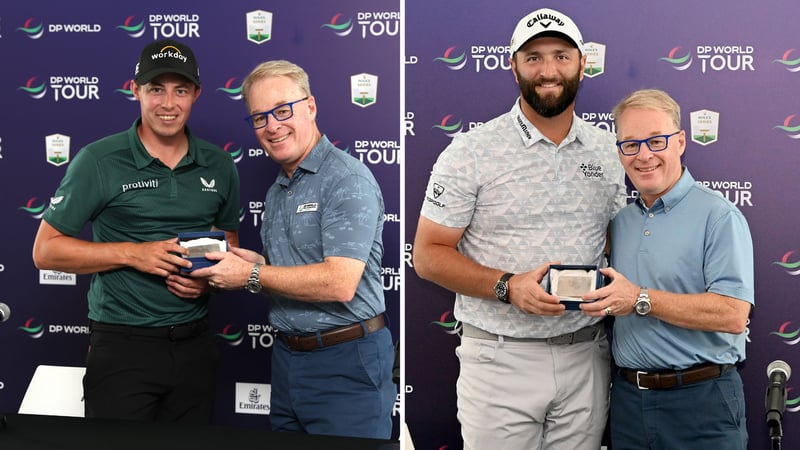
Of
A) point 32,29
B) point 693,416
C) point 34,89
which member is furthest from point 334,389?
point 32,29

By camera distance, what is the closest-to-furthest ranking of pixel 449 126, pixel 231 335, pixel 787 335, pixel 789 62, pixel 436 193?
1. pixel 436 193
2. pixel 789 62
3. pixel 787 335
4. pixel 449 126
5. pixel 231 335

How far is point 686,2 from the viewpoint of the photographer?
7.43ft

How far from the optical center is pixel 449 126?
2465mm

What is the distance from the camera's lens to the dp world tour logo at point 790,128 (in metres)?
2.28

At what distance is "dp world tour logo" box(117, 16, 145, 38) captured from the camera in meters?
3.04

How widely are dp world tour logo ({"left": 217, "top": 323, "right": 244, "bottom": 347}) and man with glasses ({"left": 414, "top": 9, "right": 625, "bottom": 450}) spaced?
1301 mm

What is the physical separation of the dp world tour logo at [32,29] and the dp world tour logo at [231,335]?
4.81ft

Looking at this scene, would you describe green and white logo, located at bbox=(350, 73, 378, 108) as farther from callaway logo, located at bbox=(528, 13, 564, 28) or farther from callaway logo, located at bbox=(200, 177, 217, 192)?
callaway logo, located at bbox=(528, 13, 564, 28)

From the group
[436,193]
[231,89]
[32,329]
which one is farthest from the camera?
[32,329]

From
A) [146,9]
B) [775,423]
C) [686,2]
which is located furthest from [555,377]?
[146,9]

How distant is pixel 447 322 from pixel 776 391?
1.03 m

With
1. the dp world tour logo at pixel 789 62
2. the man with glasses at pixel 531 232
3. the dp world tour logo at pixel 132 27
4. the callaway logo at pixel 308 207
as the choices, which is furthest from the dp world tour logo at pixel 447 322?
the dp world tour logo at pixel 132 27

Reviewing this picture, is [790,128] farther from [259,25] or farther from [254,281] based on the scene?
[259,25]

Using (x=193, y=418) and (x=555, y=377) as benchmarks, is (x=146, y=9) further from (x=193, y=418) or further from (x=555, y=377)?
(x=555, y=377)
